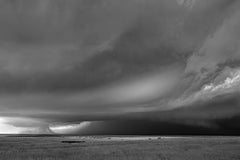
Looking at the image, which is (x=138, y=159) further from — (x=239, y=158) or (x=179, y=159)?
(x=239, y=158)

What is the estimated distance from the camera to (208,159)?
135 feet

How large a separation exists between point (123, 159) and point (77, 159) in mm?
7376

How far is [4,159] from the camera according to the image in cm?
4188

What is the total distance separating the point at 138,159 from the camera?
136ft

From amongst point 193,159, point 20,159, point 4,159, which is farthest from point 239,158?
point 4,159

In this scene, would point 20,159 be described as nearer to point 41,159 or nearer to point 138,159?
point 41,159

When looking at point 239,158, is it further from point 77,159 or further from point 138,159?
point 77,159

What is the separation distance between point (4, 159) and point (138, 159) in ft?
69.7

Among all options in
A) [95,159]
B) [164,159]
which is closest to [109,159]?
[95,159]

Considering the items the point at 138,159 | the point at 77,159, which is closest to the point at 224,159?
the point at 138,159

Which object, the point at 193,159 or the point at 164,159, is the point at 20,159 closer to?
the point at 164,159

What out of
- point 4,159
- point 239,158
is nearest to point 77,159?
point 4,159

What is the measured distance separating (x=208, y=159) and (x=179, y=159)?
15.0 ft

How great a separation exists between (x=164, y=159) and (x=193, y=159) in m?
4.57
